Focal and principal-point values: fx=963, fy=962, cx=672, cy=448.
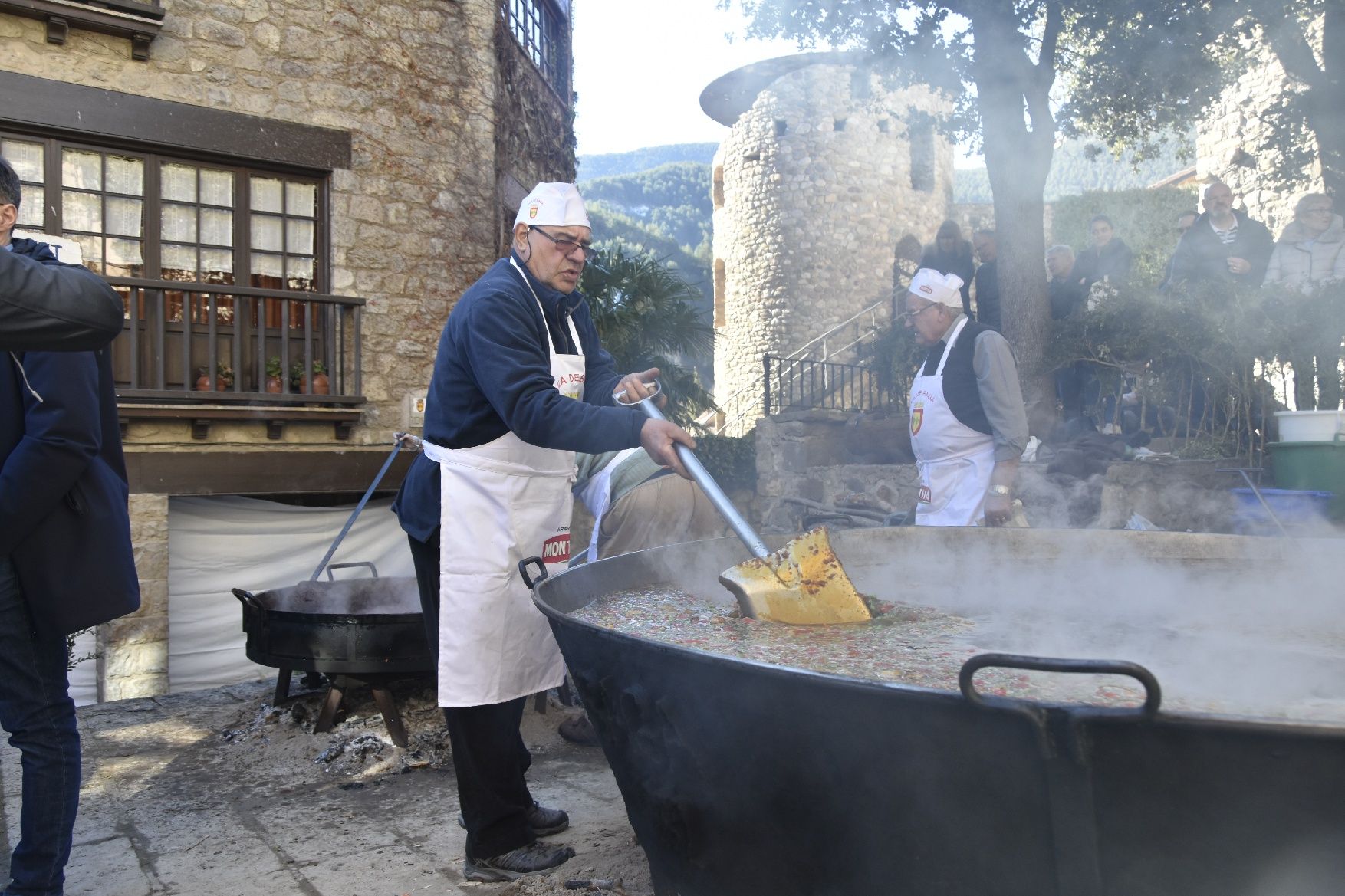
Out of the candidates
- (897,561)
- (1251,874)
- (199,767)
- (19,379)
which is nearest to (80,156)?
(199,767)

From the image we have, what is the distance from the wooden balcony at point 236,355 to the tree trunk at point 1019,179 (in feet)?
17.9

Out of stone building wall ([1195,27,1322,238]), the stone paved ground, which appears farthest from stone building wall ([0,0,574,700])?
stone building wall ([1195,27,1322,238])

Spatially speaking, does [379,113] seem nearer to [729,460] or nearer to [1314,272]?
[729,460]

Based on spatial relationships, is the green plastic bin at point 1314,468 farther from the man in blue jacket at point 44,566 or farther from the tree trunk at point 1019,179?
the man in blue jacket at point 44,566

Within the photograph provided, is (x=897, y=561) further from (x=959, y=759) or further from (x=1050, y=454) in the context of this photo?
(x=1050, y=454)

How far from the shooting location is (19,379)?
235 centimetres

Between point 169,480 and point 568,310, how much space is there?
516 cm

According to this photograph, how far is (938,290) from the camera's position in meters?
4.20

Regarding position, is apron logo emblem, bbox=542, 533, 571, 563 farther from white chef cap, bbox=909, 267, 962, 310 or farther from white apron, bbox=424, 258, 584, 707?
white chef cap, bbox=909, 267, 962, 310

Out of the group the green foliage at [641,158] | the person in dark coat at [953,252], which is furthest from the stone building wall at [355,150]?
the green foliage at [641,158]

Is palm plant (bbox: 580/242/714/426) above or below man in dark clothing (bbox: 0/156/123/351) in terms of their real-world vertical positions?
above

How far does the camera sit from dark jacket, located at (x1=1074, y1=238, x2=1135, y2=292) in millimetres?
8148

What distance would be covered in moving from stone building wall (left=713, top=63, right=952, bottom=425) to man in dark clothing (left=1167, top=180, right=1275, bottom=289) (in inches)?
515

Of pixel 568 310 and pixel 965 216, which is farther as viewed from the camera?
pixel 965 216
